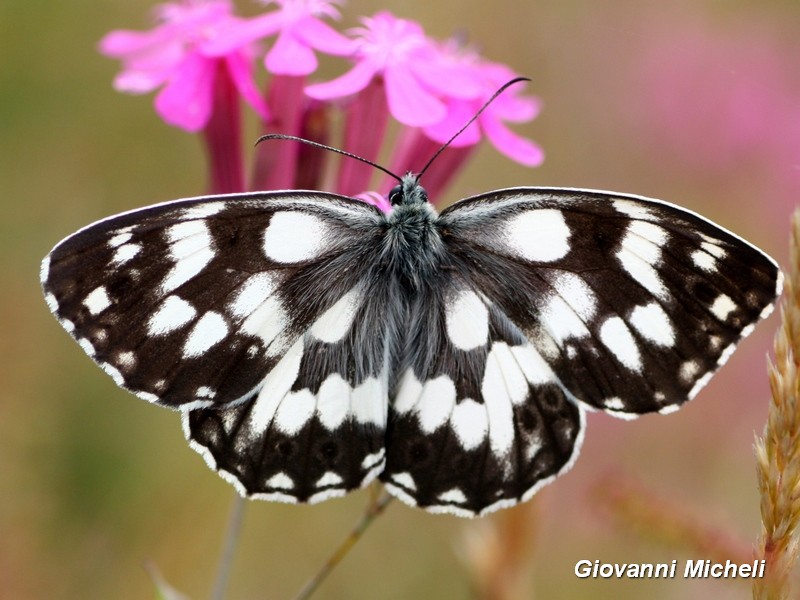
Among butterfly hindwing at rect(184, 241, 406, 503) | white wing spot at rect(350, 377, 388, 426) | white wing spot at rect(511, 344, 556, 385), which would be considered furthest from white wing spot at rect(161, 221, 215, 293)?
white wing spot at rect(511, 344, 556, 385)

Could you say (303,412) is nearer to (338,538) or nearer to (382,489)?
(382,489)

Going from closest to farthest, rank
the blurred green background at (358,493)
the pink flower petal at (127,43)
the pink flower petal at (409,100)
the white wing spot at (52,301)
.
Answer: the white wing spot at (52,301)
the pink flower petal at (409,100)
the pink flower petal at (127,43)
the blurred green background at (358,493)

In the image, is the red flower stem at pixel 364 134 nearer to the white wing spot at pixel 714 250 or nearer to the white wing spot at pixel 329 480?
the white wing spot at pixel 329 480

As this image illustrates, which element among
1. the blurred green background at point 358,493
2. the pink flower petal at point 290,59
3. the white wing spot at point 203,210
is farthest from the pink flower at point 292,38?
the blurred green background at point 358,493

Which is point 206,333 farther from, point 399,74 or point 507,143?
point 507,143

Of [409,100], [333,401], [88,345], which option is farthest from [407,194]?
[88,345]

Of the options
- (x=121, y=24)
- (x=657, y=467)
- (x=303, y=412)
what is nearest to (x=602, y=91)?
(x=657, y=467)
